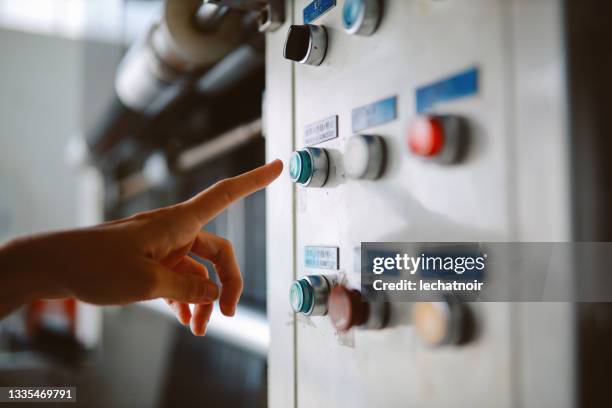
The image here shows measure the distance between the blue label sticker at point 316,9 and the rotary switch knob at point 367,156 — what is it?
0.17 metres

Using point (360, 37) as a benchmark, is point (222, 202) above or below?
below

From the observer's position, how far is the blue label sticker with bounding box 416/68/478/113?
434 millimetres

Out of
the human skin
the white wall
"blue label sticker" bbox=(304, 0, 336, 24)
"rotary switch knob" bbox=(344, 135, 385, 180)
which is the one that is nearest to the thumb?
the human skin

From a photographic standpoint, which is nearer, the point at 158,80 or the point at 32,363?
the point at 158,80

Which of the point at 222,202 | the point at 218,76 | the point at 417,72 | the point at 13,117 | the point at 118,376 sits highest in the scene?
the point at 13,117

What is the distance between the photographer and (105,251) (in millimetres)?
558

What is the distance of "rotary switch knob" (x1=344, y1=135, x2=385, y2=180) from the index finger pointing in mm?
148

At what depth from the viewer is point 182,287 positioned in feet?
1.94

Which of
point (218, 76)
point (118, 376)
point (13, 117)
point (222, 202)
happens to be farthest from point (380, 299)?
point (13, 117)

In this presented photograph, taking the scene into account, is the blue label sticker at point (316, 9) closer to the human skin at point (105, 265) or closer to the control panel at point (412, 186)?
the control panel at point (412, 186)

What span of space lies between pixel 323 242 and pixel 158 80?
90cm

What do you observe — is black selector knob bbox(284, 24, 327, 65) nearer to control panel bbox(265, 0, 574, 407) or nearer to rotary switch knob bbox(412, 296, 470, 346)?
control panel bbox(265, 0, 574, 407)

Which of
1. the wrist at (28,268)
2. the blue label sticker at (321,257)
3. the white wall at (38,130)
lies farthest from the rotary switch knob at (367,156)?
the white wall at (38,130)

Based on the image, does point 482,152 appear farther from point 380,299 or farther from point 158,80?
point 158,80
